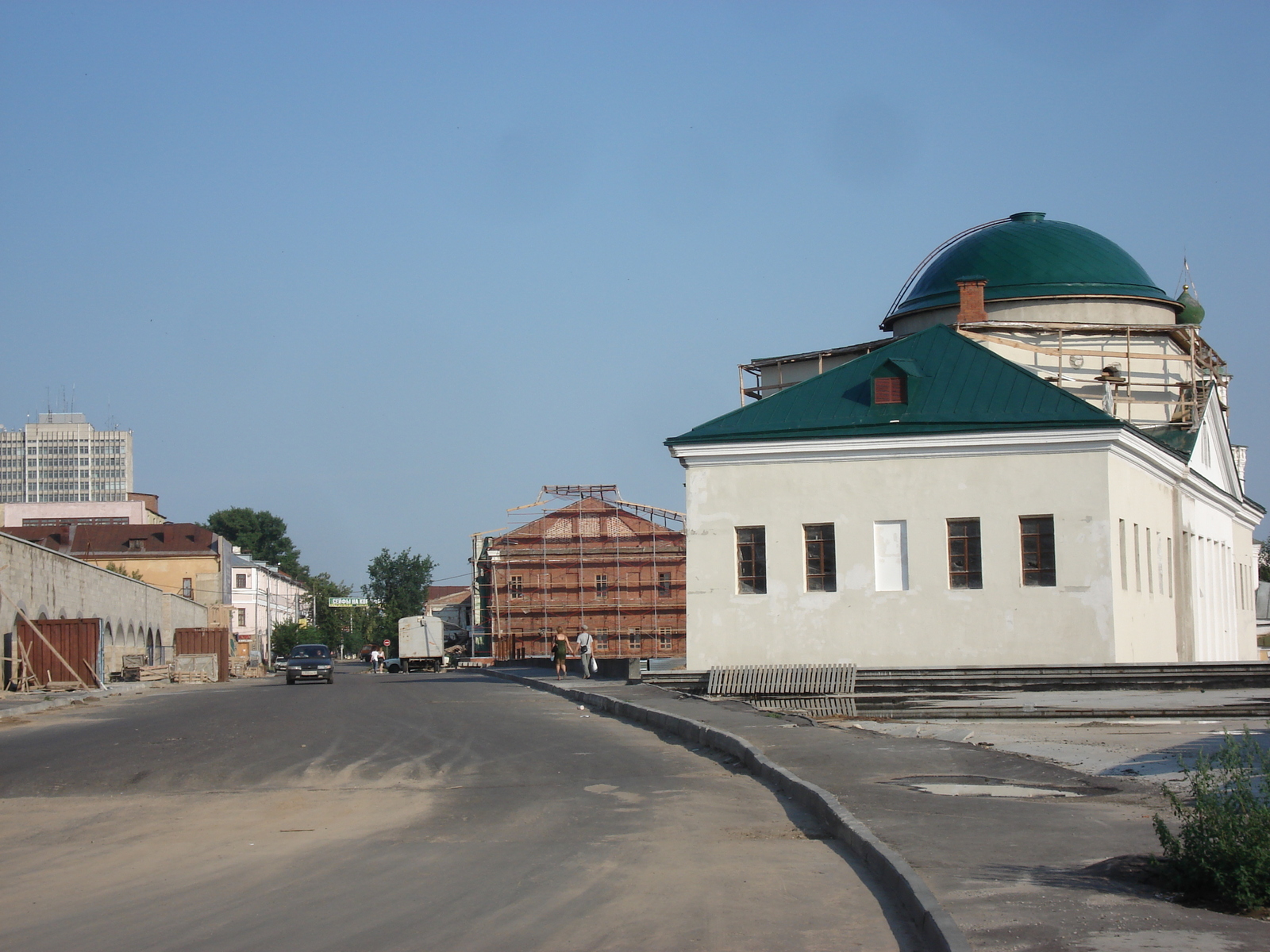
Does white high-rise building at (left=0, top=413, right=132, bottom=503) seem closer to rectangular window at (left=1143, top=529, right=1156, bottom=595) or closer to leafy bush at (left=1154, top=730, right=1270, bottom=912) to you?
rectangular window at (left=1143, top=529, right=1156, bottom=595)

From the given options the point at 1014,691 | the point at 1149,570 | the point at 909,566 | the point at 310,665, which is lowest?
the point at 310,665

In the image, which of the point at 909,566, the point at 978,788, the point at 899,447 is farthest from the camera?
the point at 899,447

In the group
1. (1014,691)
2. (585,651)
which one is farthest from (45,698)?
(1014,691)

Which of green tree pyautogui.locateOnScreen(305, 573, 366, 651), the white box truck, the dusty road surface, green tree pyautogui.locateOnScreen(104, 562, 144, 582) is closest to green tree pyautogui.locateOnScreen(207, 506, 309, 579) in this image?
green tree pyautogui.locateOnScreen(305, 573, 366, 651)

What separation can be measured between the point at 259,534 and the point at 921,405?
404ft

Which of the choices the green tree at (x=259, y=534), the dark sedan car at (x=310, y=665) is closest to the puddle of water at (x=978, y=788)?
the dark sedan car at (x=310, y=665)

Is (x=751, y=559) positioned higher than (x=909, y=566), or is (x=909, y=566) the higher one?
(x=751, y=559)

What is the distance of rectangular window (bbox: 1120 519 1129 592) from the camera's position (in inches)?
1251

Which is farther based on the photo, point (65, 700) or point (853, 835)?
point (65, 700)

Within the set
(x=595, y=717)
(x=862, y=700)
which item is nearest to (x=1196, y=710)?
(x=862, y=700)

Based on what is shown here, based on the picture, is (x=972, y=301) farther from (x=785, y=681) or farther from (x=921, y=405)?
(x=785, y=681)

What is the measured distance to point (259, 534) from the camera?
146 metres

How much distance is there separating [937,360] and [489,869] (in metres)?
28.0

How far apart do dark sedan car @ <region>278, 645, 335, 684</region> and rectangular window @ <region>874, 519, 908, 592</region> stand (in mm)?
24524
